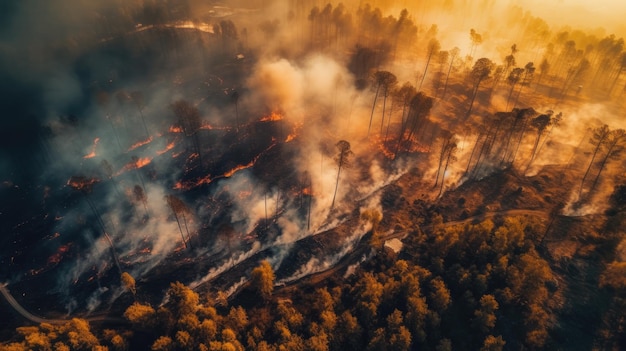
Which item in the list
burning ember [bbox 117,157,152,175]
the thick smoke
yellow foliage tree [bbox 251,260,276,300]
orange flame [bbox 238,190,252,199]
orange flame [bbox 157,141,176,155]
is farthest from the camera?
orange flame [bbox 157,141,176,155]

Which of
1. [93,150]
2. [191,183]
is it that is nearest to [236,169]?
[191,183]

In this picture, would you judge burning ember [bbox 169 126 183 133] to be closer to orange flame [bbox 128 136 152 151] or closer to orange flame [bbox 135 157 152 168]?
orange flame [bbox 128 136 152 151]

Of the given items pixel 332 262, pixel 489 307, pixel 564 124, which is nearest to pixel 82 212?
pixel 332 262

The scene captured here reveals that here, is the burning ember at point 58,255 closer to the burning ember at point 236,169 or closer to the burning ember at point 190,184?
the burning ember at point 190,184

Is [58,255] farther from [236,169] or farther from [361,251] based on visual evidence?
[361,251]

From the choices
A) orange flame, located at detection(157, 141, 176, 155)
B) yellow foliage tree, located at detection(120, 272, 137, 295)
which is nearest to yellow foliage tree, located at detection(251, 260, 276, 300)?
yellow foliage tree, located at detection(120, 272, 137, 295)

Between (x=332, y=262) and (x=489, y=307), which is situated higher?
(x=489, y=307)

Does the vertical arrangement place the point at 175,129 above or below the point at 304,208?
above

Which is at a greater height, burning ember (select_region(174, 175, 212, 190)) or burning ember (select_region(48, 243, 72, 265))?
burning ember (select_region(174, 175, 212, 190))

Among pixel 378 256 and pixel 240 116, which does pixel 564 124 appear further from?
pixel 240 116
